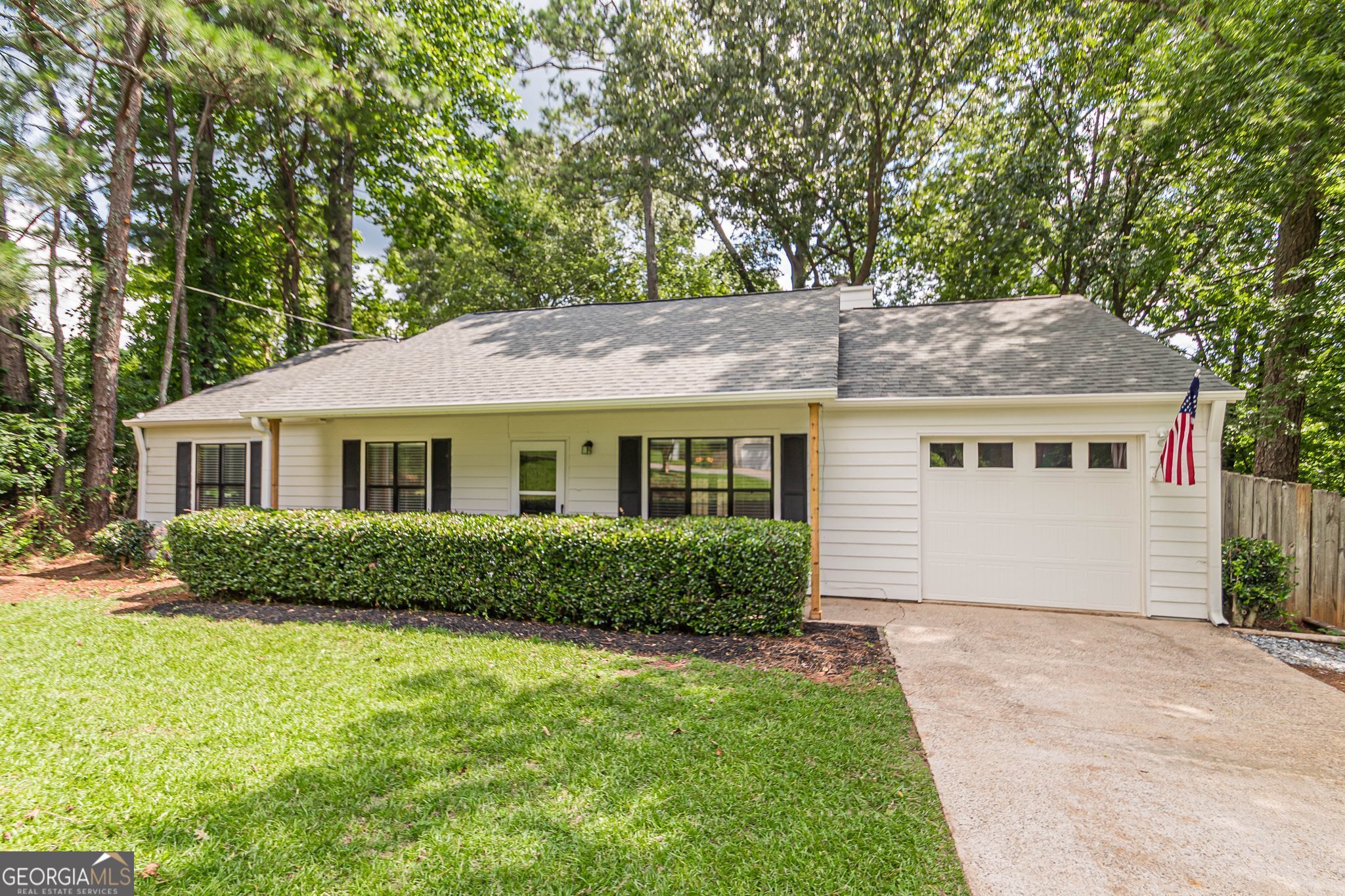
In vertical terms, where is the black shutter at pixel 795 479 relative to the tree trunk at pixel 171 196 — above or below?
below

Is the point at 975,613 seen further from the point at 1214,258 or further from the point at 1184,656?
the point at 1214,258

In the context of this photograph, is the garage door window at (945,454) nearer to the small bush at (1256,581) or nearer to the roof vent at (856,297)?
the small bush at (1256,581)

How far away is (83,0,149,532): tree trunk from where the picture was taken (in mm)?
9023

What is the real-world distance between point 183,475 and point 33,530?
2.35 metres

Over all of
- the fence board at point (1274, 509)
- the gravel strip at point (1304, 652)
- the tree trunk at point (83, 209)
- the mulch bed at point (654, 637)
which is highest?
the tree trunk at point (83, 209)

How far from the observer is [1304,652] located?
5.39 meters

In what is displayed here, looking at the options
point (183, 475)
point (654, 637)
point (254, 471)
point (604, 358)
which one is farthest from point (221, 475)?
point (654, 637)

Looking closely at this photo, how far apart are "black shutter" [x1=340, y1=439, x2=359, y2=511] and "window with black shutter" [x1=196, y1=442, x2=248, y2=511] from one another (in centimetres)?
193

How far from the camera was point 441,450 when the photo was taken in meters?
8.87

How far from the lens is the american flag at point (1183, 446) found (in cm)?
568

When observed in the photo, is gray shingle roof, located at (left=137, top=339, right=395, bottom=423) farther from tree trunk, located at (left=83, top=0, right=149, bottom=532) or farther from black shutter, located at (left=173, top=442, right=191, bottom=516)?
tree trunk, located at (left=83, top=0, right=149, bottom=532)

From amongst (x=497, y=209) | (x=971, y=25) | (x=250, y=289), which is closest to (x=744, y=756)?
(x=971, y=25)

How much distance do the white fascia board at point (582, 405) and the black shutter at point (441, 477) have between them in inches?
36.1

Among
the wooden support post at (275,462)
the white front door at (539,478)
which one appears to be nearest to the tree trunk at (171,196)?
the wooden support post at (275,462)
